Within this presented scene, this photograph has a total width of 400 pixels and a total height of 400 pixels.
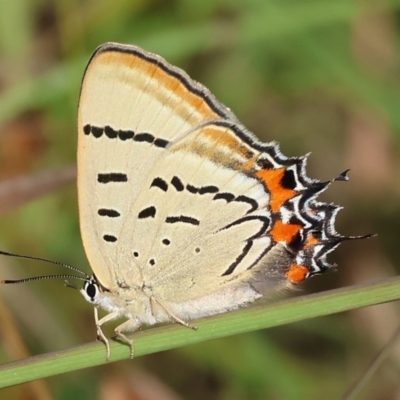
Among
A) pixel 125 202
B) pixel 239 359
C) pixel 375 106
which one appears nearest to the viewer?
pixel 125 202

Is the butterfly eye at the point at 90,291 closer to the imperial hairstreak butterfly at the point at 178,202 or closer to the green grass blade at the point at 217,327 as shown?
the imperial hairstreak butterfly at the point at 178,202

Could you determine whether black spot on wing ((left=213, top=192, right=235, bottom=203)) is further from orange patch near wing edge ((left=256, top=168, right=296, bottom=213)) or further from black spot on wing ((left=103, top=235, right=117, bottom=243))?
black spot on wing ((left=103, top=235, right=117, bottom=243))

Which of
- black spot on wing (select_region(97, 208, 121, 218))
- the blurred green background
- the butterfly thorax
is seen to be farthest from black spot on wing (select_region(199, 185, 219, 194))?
the blurred green background

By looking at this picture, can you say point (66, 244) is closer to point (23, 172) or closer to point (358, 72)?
point (23, 172)

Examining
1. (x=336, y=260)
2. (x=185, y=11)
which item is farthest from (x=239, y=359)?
(x=185, y=11)

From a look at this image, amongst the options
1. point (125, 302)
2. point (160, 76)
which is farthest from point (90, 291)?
point (160, 76)

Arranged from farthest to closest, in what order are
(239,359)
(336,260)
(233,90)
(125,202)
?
(233,90)
(336,260)
(239,359)
(125,202)

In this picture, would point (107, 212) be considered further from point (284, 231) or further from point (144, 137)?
point (284, 231)
